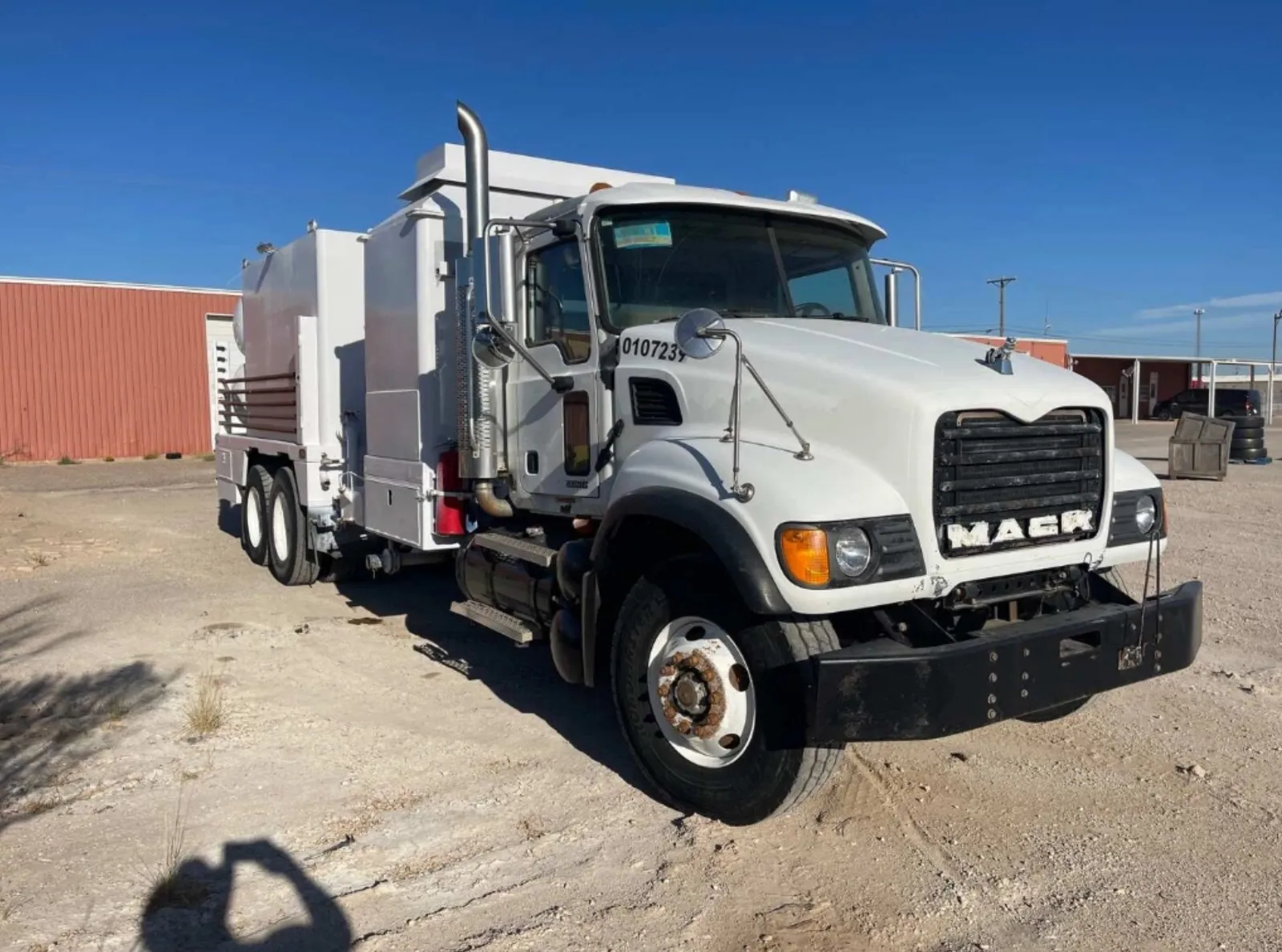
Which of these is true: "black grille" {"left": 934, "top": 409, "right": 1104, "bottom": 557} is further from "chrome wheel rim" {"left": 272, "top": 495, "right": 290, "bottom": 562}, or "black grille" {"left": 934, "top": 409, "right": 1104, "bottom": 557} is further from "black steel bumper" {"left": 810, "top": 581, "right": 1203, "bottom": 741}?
"chrome wheel rim" {"left": 272, "top": 495, "right": 290, "bottom": 562}

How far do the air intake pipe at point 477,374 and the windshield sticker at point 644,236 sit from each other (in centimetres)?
87

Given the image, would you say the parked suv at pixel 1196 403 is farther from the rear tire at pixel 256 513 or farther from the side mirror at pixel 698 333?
the side mirror at pixel 698 333

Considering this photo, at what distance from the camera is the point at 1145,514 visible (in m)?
4.55

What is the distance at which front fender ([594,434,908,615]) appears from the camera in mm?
3566

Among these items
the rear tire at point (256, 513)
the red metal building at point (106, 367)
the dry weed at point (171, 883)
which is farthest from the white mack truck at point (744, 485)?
the red metal building at point (106, 367)

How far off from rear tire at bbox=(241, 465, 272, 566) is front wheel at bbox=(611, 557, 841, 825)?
6.07 meters

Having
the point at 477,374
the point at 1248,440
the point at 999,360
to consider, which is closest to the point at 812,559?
the point at 999,360

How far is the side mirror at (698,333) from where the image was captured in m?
4.02

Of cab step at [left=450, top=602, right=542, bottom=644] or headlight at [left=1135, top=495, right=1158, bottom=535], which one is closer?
headlight at [left=1135, top=495, right=1158, bottom=535]

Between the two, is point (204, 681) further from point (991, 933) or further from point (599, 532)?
point (991, 933)

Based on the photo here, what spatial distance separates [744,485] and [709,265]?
5.77 feet

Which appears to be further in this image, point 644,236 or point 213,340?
point 213,340

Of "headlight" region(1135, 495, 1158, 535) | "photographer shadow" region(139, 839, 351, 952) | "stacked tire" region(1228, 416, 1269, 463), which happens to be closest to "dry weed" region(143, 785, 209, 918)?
"photographer shadow" region(139, 839, 351, 952)

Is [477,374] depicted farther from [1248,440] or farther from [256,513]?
[1248,440]
